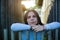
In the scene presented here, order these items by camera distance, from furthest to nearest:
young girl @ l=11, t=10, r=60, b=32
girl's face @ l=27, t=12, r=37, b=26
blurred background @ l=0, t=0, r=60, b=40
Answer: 1. blurred background @ l=0, t=0, r=60, b=40
2. girl's face @ l=27, t=12, r=37, b=26
3. young girl @ l=11, t=10, r=60, b=32

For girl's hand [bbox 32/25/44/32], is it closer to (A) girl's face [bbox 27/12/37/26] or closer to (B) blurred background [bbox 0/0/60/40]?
(A) girl's face [bbox 27/12/37/26]

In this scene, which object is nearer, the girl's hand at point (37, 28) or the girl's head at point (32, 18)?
the girl's hand at point (37, 28)

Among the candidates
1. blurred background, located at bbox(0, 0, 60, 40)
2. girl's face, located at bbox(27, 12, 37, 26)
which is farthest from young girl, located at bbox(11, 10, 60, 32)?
blurred background, located at bbox(0, 0, 60, 40)

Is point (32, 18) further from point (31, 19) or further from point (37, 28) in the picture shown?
point (37, 28)

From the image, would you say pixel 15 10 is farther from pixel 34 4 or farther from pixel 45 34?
pixel 45 34

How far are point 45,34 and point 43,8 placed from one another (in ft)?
0.99

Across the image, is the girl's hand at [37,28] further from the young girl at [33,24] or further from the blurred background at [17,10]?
the blurred background at [17,10]

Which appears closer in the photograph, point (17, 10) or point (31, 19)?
point (31, 19)

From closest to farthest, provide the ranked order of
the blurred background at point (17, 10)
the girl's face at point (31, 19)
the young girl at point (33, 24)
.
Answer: the young girl at point (33, 24)
the girl's face at point (31, 19)
the blurred background at point (17, 10)

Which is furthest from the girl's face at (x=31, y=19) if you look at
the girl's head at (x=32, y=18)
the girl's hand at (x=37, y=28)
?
the girl's hand at (x=37, y=28)

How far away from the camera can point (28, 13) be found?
241 centimetres

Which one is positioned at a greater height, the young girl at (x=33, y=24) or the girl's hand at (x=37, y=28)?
the young girl at (x=33, y=24)

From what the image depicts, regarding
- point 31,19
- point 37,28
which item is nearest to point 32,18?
point 31,19

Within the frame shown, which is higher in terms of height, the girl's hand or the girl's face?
the girl's face
